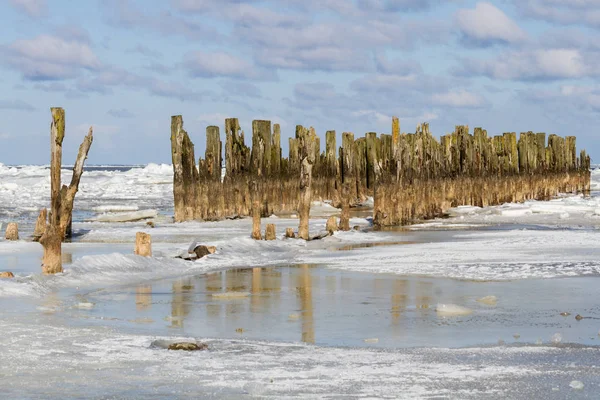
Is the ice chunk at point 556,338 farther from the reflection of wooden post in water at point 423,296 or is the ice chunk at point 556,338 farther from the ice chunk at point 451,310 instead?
the reflection of wooden post in water at point 423,296

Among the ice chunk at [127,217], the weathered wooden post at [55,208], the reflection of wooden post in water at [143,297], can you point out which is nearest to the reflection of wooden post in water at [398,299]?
the reflection of wooden post in water at [143,297]

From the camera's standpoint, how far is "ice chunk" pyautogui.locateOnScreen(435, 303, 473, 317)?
8.39m

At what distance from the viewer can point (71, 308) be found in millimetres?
8734

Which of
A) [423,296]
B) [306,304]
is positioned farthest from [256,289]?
[423,296]

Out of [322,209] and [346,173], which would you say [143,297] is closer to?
[322,209]

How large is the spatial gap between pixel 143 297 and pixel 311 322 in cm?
235

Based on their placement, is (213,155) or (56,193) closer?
(56,193)

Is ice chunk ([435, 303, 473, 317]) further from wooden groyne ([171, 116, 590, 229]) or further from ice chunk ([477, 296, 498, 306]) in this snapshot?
wooden groyne ([171, 116, 590, 229])

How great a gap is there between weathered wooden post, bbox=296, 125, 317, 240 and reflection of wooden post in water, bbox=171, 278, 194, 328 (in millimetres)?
5917

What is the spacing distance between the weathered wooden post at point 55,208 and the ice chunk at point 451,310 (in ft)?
14.9

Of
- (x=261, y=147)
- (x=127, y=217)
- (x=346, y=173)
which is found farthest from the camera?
(x=346, y=173)

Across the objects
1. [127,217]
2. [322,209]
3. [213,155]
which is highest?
[213,155]

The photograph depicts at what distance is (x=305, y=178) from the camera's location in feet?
58.1

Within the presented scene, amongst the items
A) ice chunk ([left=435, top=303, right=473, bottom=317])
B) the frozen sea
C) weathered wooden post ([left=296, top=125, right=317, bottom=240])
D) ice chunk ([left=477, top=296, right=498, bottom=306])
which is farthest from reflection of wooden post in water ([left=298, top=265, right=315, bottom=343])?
weathered wooden post ([left=296, top=125, right=317, bottom=240])
